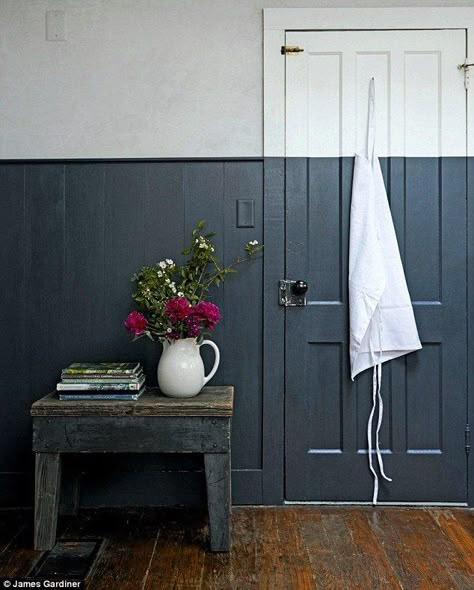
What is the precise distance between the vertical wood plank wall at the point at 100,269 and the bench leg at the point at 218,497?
1.71ft

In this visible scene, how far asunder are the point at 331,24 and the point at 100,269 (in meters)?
1.57

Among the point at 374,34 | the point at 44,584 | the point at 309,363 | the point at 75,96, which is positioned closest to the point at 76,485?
the point at 309,363

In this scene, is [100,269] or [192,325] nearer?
[192,325]

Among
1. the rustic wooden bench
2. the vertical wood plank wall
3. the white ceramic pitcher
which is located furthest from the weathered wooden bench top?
the vertical wood plank wall

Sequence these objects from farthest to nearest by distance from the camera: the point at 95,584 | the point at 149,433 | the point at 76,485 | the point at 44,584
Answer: the point at 76,485 < the point at 149,433 < the point at 95,584 < the point at 44,584

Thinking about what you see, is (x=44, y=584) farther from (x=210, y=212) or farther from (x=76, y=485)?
(x=210, y=212)

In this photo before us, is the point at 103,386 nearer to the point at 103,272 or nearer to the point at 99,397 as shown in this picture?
the point at 99,397

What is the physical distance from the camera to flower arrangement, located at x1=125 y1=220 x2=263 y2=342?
259 cm

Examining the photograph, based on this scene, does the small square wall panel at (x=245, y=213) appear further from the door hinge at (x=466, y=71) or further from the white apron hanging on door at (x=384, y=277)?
the door hinge at (x=466, y=71)

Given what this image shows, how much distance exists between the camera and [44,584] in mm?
1573

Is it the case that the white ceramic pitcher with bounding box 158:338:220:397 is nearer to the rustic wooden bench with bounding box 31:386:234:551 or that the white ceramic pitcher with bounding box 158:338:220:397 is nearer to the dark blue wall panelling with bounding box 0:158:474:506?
the rustic wooden bench with bounding box 31:386:234:551

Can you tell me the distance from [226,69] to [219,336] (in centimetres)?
125

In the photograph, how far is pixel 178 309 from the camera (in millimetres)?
2545

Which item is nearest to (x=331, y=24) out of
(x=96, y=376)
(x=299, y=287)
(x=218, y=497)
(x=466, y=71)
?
(x=466, y=71)
